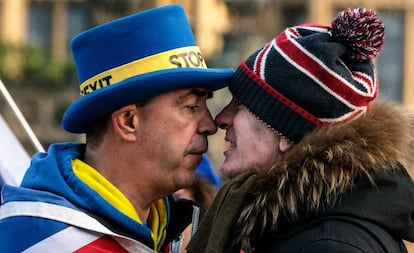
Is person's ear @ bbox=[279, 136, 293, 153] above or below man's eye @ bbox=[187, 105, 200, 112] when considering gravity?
above

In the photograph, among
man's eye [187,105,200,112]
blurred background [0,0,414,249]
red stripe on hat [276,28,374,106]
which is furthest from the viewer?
blurred background [0,0,414,249]

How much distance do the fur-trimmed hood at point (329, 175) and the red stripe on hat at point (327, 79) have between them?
0.19ft

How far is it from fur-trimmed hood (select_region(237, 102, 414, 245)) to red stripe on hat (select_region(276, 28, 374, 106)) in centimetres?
6

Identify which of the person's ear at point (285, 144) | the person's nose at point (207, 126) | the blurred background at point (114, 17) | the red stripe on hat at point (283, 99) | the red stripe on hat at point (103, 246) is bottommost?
the blurred background at point (114, 17)

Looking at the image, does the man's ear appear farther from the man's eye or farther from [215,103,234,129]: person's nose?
[215,103,234,129]: person's nose

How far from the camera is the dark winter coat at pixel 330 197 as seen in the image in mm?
3031

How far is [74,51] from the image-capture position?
12.2ft

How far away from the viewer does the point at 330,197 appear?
307 cm

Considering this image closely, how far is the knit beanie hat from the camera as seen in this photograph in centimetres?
321

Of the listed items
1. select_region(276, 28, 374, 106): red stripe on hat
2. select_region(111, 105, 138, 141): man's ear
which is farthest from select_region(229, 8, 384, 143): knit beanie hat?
select_region(111, 105, 138, 141): man's ear

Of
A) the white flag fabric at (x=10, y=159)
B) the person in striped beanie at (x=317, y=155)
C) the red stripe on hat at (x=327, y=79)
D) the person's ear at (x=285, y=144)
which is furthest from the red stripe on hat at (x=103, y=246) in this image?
the white flag fabric at (x=10, y=159)

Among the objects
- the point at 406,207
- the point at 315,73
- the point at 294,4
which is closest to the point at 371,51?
the point at 315,73

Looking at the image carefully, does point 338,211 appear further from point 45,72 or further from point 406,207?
point 45,72

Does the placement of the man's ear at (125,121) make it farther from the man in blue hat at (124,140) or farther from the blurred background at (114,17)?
the blurred background at (114,17)
